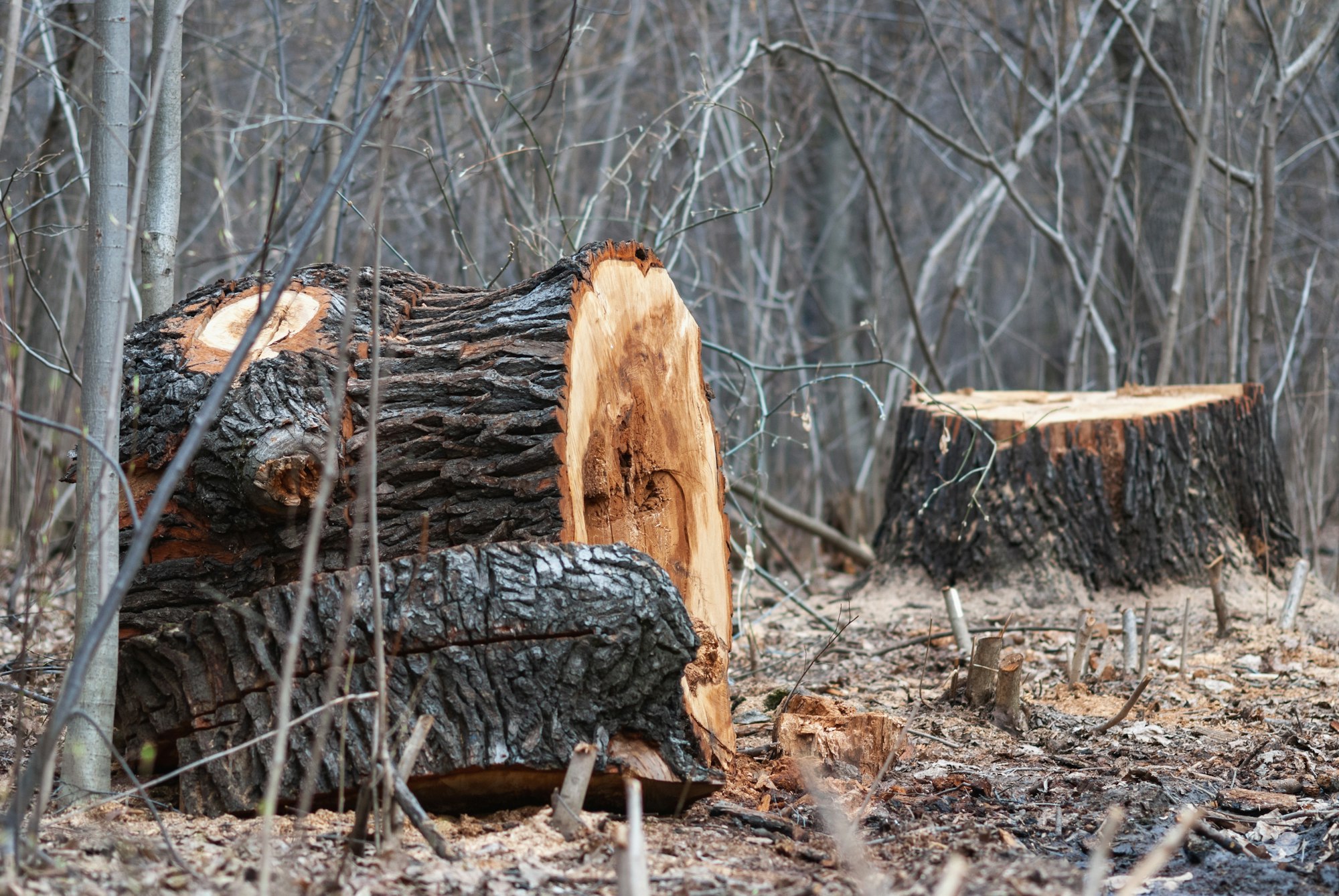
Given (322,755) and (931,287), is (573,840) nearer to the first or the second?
(322,755)

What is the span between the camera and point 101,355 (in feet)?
6.90

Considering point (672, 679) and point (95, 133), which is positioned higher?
point (95, 133)

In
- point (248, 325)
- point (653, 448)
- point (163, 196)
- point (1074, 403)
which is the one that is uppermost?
point (163, 196)

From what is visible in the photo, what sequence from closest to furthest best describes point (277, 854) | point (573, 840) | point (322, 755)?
1. point (277, 854)
2. point (573, 840)
3. point (322, 755)

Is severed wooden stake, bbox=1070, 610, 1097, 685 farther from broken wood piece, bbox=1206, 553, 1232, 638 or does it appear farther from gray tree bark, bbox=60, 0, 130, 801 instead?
gray tree bark, bbox=60, 0, 130, 801

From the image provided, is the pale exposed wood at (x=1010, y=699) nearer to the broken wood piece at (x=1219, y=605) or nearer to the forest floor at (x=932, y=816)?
the forest floor at (x=932, y=816)

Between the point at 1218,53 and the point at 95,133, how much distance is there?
8.00 metres

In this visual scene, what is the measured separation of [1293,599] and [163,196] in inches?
164

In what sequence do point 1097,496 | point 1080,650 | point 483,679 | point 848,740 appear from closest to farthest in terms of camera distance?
point 483,679, point 848,740, point 1080,650, point 1097,496

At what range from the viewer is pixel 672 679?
7.45 ft

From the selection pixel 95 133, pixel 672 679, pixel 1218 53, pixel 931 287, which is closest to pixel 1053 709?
pixel 672 679

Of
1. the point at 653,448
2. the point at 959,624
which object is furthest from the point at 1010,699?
the point at 653,448

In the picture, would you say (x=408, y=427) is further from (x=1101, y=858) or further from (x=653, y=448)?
(x=1101, y=858)

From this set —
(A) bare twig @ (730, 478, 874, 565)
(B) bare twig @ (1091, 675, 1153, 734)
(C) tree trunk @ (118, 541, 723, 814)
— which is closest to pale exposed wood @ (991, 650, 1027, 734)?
(B) bare twig @ (1091, 675, 1153, 734)
